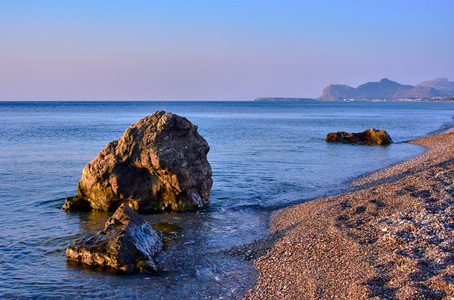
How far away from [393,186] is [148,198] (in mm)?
8362

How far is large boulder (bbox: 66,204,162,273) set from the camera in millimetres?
8578

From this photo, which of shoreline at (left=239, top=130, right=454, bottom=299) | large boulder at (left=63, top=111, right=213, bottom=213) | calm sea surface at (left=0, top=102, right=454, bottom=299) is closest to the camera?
shoreline at (left=239, top=130, right=454, bottom=299)

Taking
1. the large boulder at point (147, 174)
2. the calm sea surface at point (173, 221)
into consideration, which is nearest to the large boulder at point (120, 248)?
the calm sea surface at point (173, 221)

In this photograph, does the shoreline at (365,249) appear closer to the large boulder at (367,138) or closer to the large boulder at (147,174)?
the large boulder at (147,174)

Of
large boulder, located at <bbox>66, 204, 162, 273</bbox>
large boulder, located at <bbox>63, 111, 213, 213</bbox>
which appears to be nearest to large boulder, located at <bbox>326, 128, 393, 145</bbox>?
large boulder, located at <bbox>63, 111, 213, 213</bbox>

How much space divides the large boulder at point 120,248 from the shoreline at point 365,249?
7.38 feet

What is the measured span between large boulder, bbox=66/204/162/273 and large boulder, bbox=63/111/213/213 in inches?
139

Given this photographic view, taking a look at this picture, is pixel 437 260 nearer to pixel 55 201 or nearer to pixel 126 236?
pixel 126 236

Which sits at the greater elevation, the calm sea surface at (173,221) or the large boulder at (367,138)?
the large boulder at (367,138)

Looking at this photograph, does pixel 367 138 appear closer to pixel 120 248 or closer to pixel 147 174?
pixel 147 174

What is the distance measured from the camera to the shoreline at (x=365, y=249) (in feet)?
21.8

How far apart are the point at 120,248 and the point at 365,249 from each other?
5.38 metres

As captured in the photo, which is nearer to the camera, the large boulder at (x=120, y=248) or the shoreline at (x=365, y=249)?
the shoreline at (x=365, y=249)

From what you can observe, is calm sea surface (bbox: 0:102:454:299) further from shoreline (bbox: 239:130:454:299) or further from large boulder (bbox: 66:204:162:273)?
shoreline (bbox: 239:130:454:299)
